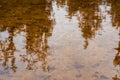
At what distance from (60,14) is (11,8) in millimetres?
3652

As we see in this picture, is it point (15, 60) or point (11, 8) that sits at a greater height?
point (11, 8)

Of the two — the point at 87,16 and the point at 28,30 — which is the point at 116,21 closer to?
the point at 87,16

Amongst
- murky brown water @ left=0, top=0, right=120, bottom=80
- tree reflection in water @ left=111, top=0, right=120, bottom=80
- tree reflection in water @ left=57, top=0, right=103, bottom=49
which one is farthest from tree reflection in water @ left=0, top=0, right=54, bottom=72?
tree reflection in water @ left=111, top=0, right=120, bottom=80

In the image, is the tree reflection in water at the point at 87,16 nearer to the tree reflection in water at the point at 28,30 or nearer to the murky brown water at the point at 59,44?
the murky brown water at the point at 59,44

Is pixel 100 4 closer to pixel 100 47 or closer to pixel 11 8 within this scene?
pixel 11 8

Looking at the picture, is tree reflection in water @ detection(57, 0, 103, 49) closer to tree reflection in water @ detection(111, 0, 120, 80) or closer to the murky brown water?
the murky brown water

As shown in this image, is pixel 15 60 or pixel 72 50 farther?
pixel 72 50

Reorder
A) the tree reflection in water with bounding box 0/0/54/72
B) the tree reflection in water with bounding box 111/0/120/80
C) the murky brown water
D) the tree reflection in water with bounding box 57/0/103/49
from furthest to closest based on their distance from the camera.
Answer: the tree reflection in water with bounding box 57/0/103/49 → the tree reflection in water with bounding box 0/0/54/72 → the tree reflection in water with bounding box 111/0/120/80 → the murky brown water

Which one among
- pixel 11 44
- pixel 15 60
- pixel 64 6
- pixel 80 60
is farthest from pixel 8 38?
pixel 64 6

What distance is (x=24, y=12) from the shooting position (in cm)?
1862

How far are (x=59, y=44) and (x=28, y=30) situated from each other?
255 cm

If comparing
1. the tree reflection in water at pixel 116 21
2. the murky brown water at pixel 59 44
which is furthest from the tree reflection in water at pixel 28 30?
the tree reflection in water at pixel 116 21

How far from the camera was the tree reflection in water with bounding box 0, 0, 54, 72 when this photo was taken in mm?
10789

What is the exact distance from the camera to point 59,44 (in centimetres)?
1273
